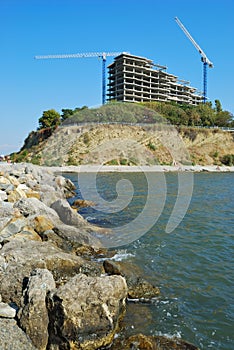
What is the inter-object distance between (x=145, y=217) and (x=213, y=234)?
4614mm

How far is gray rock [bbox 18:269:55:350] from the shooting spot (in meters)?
6.06

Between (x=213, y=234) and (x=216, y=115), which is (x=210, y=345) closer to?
(x=213, y=234)

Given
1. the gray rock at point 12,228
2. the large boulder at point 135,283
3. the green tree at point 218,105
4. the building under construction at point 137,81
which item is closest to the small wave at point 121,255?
the large boulder at point 135,283

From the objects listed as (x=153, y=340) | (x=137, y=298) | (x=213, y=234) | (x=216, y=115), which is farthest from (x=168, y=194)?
(x=216, y=115)

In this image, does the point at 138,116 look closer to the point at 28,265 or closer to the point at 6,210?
the point at 6,210

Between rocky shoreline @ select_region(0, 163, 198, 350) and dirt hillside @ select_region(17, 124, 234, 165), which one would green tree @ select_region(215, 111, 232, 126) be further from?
rocky shoreline @ select_region(0, 163, 198, 350)

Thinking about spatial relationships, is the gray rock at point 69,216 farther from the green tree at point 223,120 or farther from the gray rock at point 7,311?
the green tree at point 223,120

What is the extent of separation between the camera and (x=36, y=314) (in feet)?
20.4

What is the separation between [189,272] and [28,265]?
5.10 metres

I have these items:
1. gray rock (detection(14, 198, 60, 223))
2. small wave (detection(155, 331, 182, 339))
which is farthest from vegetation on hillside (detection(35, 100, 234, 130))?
small wave (detection(155, 331, 182, 339))

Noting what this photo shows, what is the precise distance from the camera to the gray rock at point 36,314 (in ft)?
19.9

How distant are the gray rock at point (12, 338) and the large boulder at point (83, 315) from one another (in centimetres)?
47

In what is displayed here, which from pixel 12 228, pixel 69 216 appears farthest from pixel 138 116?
pixel 12 228

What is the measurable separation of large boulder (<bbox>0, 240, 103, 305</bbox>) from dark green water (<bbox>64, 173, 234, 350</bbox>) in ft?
7.29
